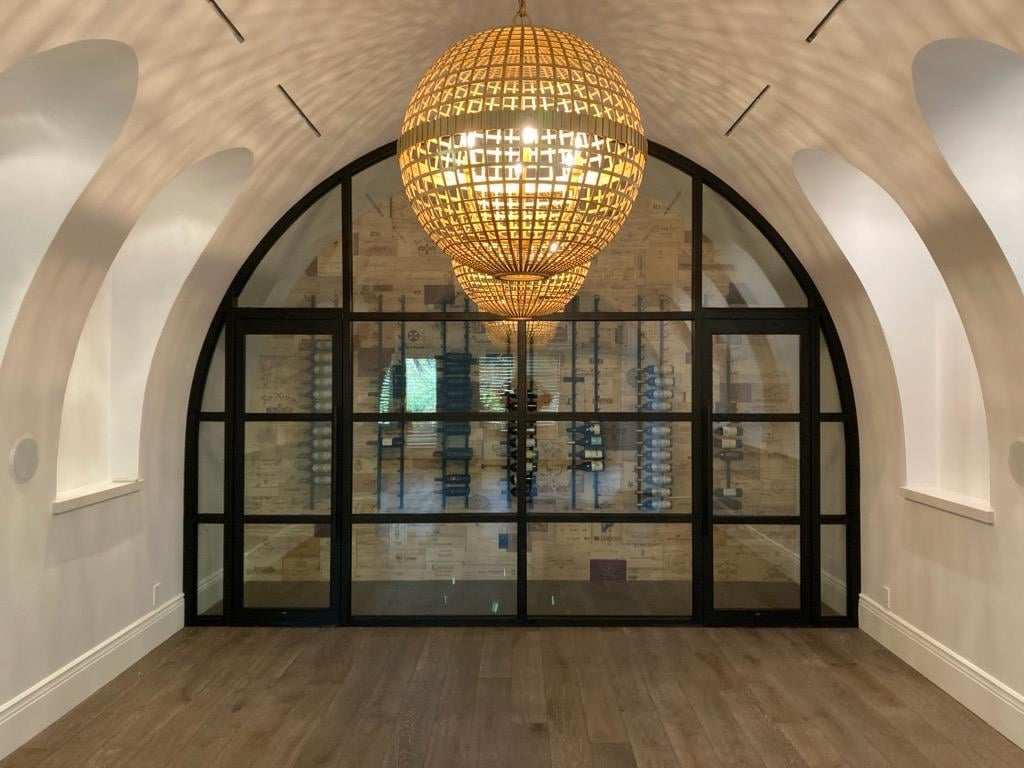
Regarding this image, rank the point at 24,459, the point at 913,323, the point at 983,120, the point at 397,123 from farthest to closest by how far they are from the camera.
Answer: the point at 397,123 < the point at 913,323 < the point at 24,459 < the point at 983,120

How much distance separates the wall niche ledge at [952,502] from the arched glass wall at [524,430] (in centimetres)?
95

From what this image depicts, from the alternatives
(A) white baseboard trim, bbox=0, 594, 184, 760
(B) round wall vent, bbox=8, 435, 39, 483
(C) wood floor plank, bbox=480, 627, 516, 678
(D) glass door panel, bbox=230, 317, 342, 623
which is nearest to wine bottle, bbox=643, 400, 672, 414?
(C) wood floor plank, bbox=480, 627, 516, 678

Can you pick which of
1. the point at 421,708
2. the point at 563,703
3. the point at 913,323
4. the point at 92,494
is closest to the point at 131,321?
the point at 92,494

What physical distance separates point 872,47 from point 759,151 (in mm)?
1908

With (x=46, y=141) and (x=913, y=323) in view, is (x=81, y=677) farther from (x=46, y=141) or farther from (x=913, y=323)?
(x=913, y=323)

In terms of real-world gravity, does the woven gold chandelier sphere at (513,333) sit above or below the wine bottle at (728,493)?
above

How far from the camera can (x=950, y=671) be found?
4895mm

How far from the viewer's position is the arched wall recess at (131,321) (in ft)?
17.8

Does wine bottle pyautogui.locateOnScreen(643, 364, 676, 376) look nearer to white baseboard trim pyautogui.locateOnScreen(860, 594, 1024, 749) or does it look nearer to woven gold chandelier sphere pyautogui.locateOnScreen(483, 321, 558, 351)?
woven gold chandelier sphere pyautogui.locateOnScreen(483, 321, 558, 351)

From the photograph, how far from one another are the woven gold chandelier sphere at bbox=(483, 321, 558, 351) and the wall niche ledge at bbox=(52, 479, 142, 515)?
8.47 feet

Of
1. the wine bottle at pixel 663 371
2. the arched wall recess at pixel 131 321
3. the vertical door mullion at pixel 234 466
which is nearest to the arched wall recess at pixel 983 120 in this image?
the wine bottle at pixel 663 371

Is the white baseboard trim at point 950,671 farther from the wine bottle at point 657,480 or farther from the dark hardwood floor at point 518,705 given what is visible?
the wine bottle at point 657,480

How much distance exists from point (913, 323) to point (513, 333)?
2680 millimetres

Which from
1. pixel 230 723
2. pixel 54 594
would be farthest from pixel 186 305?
pixel 230 723
